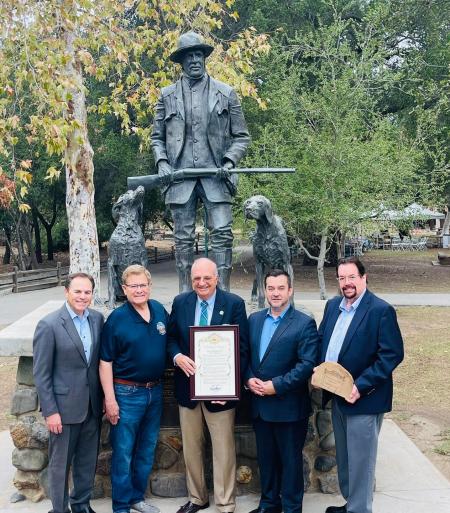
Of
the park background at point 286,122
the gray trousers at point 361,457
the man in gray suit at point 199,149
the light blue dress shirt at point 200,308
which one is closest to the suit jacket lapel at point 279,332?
the light blue dress shirt at point 200,308

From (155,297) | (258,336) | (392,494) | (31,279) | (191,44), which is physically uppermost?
(191,44)

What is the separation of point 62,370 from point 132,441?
2.38 feet

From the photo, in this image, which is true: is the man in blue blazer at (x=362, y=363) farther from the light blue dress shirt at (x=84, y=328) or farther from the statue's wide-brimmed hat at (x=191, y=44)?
the statue's wide-brimmed hat at (x=191, y=44)

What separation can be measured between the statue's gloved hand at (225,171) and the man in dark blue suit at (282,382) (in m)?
1.57

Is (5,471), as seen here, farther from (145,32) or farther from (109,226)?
(109,226)

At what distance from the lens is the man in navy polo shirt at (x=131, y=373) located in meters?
4.05

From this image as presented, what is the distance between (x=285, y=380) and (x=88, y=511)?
5.63 feet

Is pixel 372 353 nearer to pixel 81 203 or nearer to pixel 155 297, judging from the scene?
pixel 81 203

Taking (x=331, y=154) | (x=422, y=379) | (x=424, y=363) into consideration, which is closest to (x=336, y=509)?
(x=422, y=379)

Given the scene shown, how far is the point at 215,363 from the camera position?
4086 millimetres

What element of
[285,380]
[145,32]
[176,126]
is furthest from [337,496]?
[145,32]

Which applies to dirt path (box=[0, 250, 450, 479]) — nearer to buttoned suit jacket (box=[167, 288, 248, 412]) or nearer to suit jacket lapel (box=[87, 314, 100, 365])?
buttoned suit jacket (box=[167, 288, 248, 412])

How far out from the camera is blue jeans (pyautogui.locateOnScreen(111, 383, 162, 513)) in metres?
4.15

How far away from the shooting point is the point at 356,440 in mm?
3875
